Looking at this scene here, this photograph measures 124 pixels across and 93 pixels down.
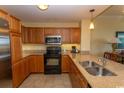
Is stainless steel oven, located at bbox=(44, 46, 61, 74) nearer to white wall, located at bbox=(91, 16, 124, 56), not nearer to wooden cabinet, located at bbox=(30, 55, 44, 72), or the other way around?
wooden cabinet, located at bbox=(30, 55, 44, 72)

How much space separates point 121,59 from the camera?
5023 mm

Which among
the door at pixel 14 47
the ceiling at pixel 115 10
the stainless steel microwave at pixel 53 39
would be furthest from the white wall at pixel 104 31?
the door at pixel 14 47

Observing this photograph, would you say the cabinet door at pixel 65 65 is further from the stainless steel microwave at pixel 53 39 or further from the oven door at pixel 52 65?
the stainless steel microwave at pixel 53 39

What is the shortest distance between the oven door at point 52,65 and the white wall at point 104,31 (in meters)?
1.83

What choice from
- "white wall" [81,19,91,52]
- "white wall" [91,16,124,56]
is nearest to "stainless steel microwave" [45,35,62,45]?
"white wall" [81,19,91,52]

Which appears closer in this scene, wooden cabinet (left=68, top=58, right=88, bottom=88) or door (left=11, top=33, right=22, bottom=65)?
wooden cabinet (left=68, top=58, right=88, bottom=88)

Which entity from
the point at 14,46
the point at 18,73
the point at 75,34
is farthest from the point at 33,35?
the point at 14,46

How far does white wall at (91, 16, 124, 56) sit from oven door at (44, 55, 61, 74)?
72.0 inches

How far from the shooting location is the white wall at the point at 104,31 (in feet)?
20.7

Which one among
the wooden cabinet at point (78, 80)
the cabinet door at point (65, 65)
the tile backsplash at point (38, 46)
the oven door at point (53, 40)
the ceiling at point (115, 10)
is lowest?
the cabinet door at point (65, 65)

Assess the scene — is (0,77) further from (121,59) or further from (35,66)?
(121,59)

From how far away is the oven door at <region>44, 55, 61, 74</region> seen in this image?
18.7ft

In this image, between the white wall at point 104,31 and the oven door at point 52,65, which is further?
the white wall at point 104,31

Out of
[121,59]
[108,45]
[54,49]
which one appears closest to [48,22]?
[54,49]
